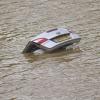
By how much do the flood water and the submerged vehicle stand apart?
0.26 m

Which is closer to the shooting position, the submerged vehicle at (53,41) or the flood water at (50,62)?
the flood water at (50,62)

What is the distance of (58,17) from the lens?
71.5 feet

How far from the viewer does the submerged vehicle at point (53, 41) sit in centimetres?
1479

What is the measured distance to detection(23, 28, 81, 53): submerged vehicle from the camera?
48.5 feet

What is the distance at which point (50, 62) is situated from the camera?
13.9m

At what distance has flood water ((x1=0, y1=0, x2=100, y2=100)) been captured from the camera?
11.2 meters

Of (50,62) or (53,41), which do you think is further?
(53,41)

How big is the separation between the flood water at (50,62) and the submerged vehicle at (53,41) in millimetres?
255

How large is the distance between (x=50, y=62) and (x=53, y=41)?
1152 millimetres

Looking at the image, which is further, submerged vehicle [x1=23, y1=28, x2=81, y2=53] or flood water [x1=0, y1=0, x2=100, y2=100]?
submerged vehicle [x1=23, y1=28, x2=81, y2=53]

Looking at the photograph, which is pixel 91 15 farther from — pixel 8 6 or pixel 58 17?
pixel 8 6

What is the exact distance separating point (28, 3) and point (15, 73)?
50.1 ft

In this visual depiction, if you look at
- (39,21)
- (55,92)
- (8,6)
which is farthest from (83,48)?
(8,6)

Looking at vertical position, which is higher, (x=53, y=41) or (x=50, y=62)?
(x=53, y=41)
